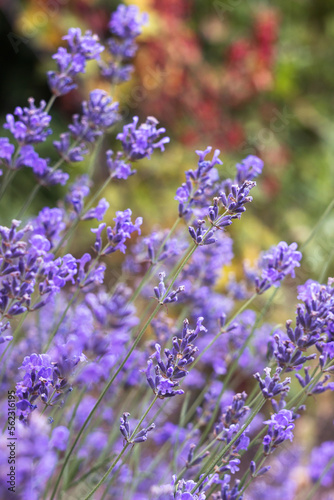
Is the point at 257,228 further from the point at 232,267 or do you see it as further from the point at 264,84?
the point at 264,84

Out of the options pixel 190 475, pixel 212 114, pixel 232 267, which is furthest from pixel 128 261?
pixel 212 114

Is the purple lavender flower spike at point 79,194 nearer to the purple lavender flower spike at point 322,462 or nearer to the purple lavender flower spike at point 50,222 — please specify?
the purple lavender flower spike at point 50,222

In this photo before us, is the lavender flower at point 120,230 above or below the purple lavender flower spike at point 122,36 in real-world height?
below

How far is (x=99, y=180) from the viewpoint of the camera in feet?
11.1

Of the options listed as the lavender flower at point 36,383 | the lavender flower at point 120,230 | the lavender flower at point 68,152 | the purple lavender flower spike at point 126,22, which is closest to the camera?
the lavender flower at point 36,383

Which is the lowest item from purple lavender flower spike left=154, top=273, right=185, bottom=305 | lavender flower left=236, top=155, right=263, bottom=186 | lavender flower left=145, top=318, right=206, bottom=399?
lavender flower left=145, top=318, right=206, bottom=399

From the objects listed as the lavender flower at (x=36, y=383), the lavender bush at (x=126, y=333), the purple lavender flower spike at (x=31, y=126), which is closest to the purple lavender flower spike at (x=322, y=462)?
the lavender bush at (x=126, y=333)

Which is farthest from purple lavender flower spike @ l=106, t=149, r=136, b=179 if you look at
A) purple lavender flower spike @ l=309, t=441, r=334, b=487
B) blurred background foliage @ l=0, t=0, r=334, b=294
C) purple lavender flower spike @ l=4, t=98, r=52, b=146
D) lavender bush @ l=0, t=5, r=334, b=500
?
blurred background foliage @ l=0, t=0, r=334, b=294

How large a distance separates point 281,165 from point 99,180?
3.85 ft

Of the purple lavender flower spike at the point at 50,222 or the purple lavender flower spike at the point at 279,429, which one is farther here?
the purple lavender flower spike at the point at 50,222

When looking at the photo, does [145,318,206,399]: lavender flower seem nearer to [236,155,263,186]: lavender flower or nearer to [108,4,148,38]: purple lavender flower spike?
[236,155,263,186]: lavender flower

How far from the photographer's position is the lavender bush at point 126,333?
733 mm

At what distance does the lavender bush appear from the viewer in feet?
2.41

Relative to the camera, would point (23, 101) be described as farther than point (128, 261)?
Yes
